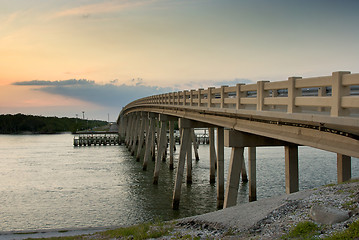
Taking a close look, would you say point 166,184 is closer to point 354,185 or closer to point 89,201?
point 89,201

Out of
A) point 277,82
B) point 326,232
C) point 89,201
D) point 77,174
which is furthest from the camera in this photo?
point 77,174

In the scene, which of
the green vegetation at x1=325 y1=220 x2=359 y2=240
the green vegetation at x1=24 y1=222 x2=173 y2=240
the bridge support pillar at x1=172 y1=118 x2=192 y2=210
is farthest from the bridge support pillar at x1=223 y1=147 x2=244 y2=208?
the bridge support pillar at x1=172 y1=118 x2=192 y2=210

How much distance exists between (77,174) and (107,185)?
27.8 feet

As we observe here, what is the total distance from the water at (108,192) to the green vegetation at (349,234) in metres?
14.9

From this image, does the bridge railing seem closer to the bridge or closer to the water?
the bridge

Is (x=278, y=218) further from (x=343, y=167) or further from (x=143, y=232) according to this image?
(x=343, y=167)

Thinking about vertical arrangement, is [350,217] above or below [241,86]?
below

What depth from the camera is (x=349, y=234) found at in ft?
25.6

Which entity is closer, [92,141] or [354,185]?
[354,185]

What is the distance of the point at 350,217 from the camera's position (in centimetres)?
859

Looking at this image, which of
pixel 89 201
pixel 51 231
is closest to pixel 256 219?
pixel 51 231

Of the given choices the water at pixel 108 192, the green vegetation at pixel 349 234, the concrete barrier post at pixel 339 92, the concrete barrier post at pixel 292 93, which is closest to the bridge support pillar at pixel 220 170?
the water at pixel 108 192

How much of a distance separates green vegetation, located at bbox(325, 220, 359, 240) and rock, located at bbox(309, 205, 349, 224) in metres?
0.51

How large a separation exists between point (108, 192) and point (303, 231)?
24.2m
